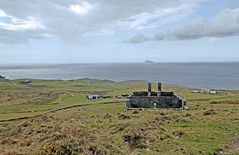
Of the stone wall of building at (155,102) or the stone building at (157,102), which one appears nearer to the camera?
the stone building at (157,102)

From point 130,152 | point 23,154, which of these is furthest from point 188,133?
point 23,154

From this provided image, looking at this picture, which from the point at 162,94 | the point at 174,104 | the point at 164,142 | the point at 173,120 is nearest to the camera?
the point at 164,142

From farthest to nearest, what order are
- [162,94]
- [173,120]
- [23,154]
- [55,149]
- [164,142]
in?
[162,94]
[173,120]
[164,142]
[23,154]
[55,149]

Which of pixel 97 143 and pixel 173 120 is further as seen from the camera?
pixel 173 120

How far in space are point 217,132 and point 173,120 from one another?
5.12 m

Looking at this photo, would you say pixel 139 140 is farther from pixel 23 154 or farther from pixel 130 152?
pixel 23 154

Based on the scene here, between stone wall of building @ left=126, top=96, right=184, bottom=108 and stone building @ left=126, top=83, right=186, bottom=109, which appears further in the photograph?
stone wall of building @ left=126, top=96, right=184, bottom=108

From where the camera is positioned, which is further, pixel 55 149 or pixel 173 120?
pixel 173 120

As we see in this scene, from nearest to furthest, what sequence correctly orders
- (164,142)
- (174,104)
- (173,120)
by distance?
(164,142) < (173,120) < (174,104)

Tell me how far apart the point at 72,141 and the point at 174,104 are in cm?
2426

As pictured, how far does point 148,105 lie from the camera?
38.4m

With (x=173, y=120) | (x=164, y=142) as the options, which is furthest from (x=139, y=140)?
(x=173, y=120)

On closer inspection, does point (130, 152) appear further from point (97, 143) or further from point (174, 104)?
point (174, 104)

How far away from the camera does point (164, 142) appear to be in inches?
671
